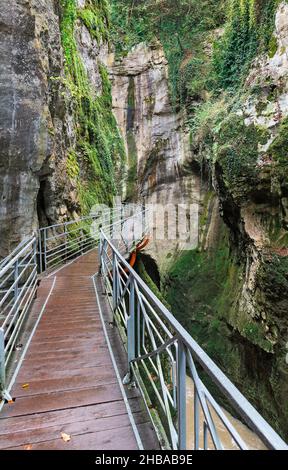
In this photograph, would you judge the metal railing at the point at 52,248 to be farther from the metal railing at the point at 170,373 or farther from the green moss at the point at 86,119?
the green moss at the point at 86,119

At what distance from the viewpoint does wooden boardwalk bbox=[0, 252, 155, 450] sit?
8.45 ft

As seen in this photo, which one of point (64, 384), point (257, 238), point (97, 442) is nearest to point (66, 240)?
point (257, 238)

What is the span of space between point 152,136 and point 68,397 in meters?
19.0

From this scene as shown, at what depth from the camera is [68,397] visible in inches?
124

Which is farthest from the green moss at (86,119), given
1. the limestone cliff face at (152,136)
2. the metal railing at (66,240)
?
the limestone cliff face at (152,136)

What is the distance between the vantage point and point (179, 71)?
56.8ft

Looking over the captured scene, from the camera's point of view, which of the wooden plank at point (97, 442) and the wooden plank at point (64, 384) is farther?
the wooden plank at point (64, 384)

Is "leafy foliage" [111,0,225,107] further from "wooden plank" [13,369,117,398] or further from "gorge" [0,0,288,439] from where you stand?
"wooden plank" [13,369,117,398]

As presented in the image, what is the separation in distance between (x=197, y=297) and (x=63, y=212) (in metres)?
5.48

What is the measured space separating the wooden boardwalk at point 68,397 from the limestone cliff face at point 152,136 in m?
9.62

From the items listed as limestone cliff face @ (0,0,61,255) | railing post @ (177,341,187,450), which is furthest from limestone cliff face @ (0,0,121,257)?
railing post @ (177,341,187,450)

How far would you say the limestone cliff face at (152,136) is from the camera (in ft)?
52.5

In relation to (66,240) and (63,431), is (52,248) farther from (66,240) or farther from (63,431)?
(63,431)

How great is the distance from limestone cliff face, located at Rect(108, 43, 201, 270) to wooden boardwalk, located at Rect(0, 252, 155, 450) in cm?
962
